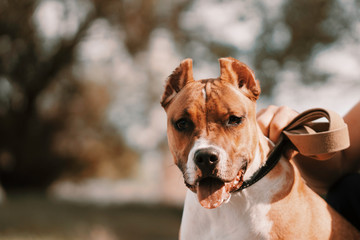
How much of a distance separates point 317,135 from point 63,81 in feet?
50.0

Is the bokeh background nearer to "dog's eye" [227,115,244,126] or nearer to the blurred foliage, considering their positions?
the blurred foliage

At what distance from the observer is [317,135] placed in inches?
89.1

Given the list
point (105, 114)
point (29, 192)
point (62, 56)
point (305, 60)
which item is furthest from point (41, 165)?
point (305, 60)

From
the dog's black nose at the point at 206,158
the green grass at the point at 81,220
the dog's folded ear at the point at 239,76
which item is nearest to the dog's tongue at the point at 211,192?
the dog's black nose at the point at 206,158

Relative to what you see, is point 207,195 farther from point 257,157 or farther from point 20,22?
point 20,22

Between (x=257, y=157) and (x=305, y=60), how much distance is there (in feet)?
32.4

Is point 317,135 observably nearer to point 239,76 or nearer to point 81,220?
point 239,76

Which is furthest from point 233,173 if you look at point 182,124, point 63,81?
point 63,81

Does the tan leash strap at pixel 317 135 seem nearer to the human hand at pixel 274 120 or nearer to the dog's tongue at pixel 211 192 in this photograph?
the human hand at pixel 274 120

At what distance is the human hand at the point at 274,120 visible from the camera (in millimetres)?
2676

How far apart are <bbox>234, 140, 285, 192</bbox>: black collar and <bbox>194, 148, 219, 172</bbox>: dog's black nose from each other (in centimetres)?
31

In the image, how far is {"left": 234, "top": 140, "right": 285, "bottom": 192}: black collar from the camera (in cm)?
232

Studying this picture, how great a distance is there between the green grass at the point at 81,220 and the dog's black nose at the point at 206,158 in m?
6.51

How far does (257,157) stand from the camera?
7.88 ft
